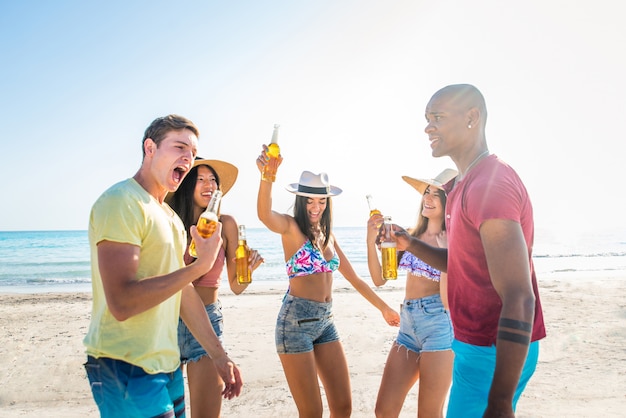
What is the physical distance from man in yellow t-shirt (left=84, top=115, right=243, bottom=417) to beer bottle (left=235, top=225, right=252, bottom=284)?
146 cm

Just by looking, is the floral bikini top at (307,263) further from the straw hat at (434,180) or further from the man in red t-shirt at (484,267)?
the man in red t-shirt at (484,267)

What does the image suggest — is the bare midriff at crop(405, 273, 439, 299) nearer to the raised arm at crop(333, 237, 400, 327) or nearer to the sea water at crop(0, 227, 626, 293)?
the raised arm at crop(333, 237, 400, 327)

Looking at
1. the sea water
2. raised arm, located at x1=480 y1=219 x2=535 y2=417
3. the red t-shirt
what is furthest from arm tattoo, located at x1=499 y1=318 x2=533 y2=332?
the sea water

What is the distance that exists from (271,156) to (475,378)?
3004mm

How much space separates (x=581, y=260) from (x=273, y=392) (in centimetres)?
2808

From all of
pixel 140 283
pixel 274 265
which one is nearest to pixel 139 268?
pixel 140 283

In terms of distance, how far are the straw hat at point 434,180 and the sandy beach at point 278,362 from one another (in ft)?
9.04

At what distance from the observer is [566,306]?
12250 millimetres

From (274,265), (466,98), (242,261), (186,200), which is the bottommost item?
(274,265)

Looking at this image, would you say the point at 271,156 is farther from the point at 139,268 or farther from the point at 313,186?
the point at 139,268

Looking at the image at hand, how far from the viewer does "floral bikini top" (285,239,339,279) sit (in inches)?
190

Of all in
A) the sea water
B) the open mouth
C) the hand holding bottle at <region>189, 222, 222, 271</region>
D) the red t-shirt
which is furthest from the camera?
the sea water

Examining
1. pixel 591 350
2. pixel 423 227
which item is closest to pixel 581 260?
pixel 591 350

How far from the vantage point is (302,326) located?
459 cm
